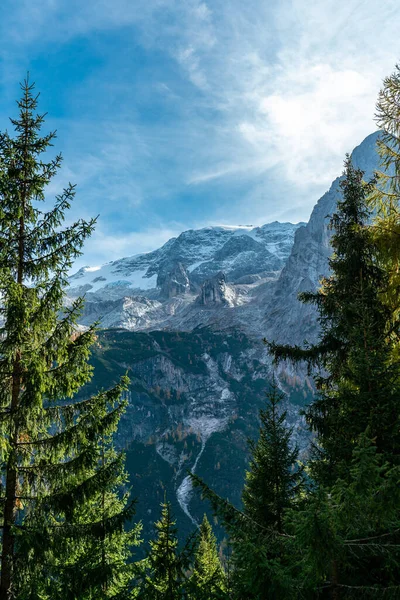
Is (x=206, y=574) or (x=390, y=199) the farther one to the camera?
(x=206, y=574)

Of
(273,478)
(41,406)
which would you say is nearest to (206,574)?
(273,478)

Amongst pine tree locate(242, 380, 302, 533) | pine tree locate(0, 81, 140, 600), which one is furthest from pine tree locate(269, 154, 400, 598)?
pine tree locate(0, 81, 140, 600)

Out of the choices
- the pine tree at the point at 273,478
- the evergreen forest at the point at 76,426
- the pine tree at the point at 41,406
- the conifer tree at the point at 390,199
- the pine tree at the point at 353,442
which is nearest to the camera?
the pine tree at the point at 353,442

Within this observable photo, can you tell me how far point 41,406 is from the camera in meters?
8.30

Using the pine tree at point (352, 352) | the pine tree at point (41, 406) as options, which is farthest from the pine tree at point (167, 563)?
the pine tree at point (352, 352)

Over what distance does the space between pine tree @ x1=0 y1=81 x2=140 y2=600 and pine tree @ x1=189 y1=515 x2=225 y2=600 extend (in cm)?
226

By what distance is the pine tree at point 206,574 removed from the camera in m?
5.60

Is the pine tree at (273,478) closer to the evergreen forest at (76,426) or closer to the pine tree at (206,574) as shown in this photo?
the evergreen forest at (76,426)

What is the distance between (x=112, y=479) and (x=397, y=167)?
10199 mm

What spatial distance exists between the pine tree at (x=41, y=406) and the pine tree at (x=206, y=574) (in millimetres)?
2259

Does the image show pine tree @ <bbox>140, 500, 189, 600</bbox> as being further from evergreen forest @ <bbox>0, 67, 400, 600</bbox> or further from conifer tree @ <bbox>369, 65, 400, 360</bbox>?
conifer tree @ <bbox>369, 65, 400, 360</bbox>

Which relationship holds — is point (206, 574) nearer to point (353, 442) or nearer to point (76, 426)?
point (76, 426)

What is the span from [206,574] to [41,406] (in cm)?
1696

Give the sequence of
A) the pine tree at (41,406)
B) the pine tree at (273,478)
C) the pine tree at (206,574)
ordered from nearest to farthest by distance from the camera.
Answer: the pine tree at (206,574) < the pine tree at (41,406) < the pine tree at (273,478)
